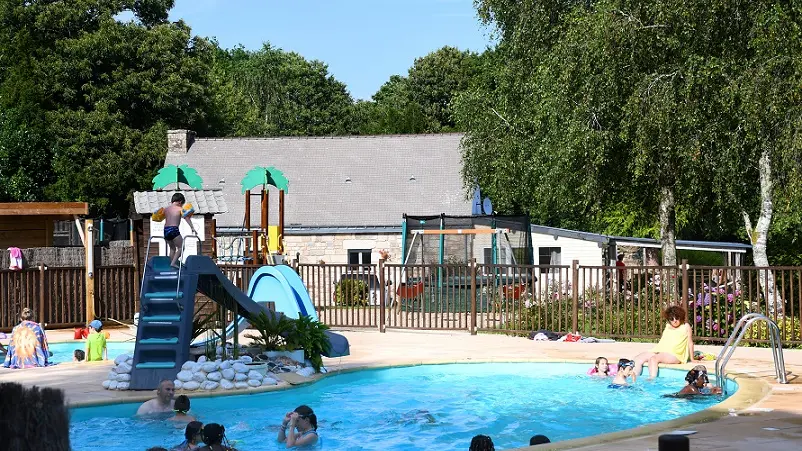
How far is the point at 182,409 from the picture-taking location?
1152 centimetres

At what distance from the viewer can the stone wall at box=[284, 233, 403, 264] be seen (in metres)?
36.2

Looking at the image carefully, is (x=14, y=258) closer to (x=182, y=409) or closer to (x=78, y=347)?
(x=78, y=347)

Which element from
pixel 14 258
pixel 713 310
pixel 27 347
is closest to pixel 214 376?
pixel 27 347

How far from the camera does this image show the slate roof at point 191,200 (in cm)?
2306

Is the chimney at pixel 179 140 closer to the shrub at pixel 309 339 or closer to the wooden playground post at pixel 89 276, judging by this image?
the wooden playground post at pixel 89 276

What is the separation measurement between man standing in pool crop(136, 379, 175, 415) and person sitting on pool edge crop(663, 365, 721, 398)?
634 centimetres

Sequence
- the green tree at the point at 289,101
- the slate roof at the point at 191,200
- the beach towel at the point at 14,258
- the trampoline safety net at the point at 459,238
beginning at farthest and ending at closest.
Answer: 1. the green tree at the point at 289,101
2. the trampoline safety net at the point at 459,238
3. the beach towel at the point at 14,258
4. the slate roof at the point at 191,200

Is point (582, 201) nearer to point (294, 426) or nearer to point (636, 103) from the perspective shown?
point (636, 103)

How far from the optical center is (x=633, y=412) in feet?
43.3

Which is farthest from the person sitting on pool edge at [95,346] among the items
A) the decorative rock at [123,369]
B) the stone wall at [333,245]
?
the stone wall at [333,245]

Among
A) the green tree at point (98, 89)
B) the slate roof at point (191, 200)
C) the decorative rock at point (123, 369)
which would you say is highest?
the green tree at point (98, 89)

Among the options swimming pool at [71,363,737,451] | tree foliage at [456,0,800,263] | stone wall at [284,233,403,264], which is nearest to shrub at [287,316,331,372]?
swimming pool at [71,363,737,451]

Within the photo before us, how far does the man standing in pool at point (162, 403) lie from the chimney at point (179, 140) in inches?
1146

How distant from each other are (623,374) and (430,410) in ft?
9.57
